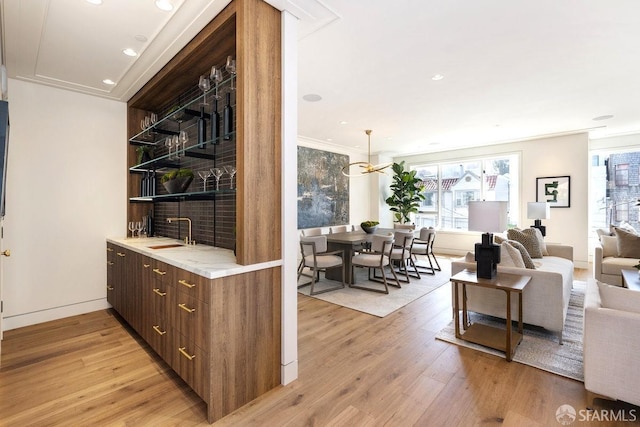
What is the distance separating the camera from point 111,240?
3641 mm

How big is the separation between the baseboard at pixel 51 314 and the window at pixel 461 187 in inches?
305

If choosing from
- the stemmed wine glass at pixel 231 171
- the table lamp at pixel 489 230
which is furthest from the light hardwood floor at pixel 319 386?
the stemmed wine glass at pixel 231 171

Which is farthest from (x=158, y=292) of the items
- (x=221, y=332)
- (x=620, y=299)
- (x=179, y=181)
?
(x=620, y=299)

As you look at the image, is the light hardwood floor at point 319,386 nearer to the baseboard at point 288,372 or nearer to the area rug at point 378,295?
the baseboard at point 288,372

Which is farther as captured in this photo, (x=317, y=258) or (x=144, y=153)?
(x=317, y=258)

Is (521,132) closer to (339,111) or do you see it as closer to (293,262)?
(339,111)

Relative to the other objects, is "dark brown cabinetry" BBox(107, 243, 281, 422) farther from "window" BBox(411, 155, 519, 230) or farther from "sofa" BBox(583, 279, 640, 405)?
"window" BBox(411, 155, 519, 230)

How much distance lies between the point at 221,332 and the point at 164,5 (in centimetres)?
233

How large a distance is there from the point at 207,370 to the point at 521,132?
7.09 m

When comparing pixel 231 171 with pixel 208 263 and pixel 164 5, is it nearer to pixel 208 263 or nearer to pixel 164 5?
pixel 208 263

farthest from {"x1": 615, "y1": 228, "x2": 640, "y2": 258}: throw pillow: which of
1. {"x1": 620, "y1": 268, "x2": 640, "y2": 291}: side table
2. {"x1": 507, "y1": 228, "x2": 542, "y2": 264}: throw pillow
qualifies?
{"x1": 620, "y1": 268, "x2": 640, "y2": 291}: side table

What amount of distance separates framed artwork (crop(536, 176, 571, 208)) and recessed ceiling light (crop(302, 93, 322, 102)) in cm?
553

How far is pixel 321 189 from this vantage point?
710 cm

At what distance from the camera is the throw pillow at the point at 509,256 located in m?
3.01
